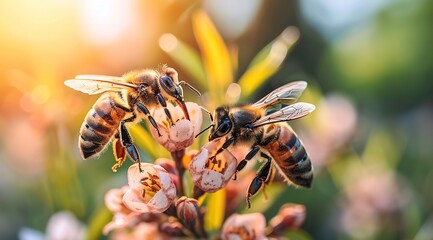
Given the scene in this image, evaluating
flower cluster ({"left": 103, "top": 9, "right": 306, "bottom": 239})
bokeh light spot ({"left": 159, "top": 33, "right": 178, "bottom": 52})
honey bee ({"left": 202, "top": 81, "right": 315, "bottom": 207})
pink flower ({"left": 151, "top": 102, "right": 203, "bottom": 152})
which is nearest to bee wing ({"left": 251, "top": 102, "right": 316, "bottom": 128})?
honey bee ({"left": 202, "top": 81, "right": 315, "bottom": 207})

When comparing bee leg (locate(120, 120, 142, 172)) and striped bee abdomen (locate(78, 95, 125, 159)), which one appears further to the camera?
striped bee abdomen (locate(78, 95, 125, 159))

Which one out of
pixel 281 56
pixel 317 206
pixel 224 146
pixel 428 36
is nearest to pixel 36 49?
pixel 317 206

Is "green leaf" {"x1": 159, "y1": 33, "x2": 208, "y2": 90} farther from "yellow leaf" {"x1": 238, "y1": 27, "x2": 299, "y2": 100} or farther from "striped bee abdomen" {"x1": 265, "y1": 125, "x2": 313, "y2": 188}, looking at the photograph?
"striped bee abdomen" {"x1": 265, "y1": 125, "x2": 313, "y2": 188}

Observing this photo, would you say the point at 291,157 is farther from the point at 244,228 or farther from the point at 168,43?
the point at 168,43

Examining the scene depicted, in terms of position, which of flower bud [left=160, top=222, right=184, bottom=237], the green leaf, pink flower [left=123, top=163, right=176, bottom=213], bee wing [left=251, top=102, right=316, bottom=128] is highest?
the green leaf

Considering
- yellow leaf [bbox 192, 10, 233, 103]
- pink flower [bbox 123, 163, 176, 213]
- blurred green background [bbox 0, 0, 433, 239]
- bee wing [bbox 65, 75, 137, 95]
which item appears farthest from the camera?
blurred green background [bbox 0, 0, 433, 239]

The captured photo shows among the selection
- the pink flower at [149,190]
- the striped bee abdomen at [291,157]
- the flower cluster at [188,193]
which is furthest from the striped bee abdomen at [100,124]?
the striped bee abdomen at [291,157]

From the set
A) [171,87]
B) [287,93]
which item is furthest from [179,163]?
[287,93]
